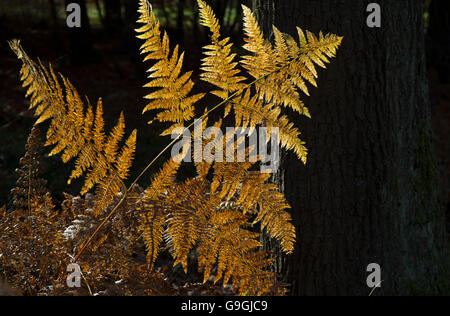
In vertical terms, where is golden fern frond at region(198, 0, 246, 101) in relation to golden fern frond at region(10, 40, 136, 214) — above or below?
above

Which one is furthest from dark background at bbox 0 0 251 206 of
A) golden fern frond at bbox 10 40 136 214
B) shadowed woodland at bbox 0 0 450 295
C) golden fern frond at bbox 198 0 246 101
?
golden fern frond at bbox 198 0 246 101

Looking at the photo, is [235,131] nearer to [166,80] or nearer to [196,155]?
[196,155]

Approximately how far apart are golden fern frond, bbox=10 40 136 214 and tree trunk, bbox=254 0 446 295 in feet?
2.95

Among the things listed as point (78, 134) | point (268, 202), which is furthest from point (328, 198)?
point (78, 134)

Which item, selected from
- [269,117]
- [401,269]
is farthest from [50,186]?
[269,117]

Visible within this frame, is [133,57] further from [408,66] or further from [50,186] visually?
[408,66]

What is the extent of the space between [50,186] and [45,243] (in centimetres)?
299

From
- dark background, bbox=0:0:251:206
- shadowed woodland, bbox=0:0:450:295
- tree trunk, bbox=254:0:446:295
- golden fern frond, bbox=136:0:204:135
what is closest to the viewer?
golden fern frond, bbox=136:0:204:135

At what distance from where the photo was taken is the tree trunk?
77.0 inches

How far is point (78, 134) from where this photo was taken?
1.33 meters

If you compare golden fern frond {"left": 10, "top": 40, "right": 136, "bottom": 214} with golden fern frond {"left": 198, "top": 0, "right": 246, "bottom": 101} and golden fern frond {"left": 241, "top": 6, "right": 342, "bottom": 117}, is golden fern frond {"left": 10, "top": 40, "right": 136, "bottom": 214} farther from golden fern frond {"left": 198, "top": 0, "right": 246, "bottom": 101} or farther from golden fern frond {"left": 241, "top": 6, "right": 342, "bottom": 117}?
golden fern frond {"left": 241, "top": 6, "right": 342, "bottom": 117}

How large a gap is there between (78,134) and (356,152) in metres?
1.22

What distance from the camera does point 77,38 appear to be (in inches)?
312

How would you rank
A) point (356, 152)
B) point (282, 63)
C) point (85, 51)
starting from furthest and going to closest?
point (85, 51), point (356, 152), point (282, 63)
